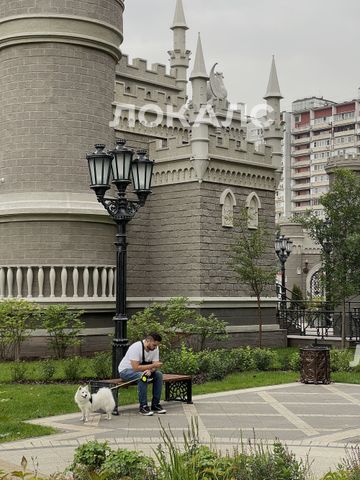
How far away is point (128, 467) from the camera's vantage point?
6879mm

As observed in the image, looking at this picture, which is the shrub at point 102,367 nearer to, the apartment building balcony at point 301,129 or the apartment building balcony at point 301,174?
the apartment building balcony at point 301,174

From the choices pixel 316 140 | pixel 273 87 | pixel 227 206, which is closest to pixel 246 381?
pixel 227 206

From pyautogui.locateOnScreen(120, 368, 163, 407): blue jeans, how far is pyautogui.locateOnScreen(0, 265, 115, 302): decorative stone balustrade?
9.47 metres

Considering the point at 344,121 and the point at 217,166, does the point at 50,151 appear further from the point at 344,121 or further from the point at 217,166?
the point at 344,121

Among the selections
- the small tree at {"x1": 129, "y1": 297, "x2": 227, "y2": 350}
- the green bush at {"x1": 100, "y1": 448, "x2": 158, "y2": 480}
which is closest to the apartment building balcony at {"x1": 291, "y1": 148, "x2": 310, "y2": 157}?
the small tree at {"x1": 129, "y1": 297, "x2": 227, "y2": 350}

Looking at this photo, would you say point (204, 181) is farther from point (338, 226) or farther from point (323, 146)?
point (323, 146)

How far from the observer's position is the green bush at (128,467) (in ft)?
22.3

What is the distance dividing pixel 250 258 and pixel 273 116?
8138 mm

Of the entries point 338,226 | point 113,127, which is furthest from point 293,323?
point 113,127

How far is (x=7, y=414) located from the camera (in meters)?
12.4

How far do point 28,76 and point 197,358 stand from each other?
10.6m

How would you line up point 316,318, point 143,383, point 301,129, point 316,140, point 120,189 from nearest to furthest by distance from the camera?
point 143,383, point 120,189, point 316,318, point 316,140, point 301,129

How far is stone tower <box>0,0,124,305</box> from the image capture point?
72.7 ft

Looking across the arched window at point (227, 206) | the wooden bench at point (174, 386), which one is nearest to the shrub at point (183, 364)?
the wooden bench at point (174, 386)
